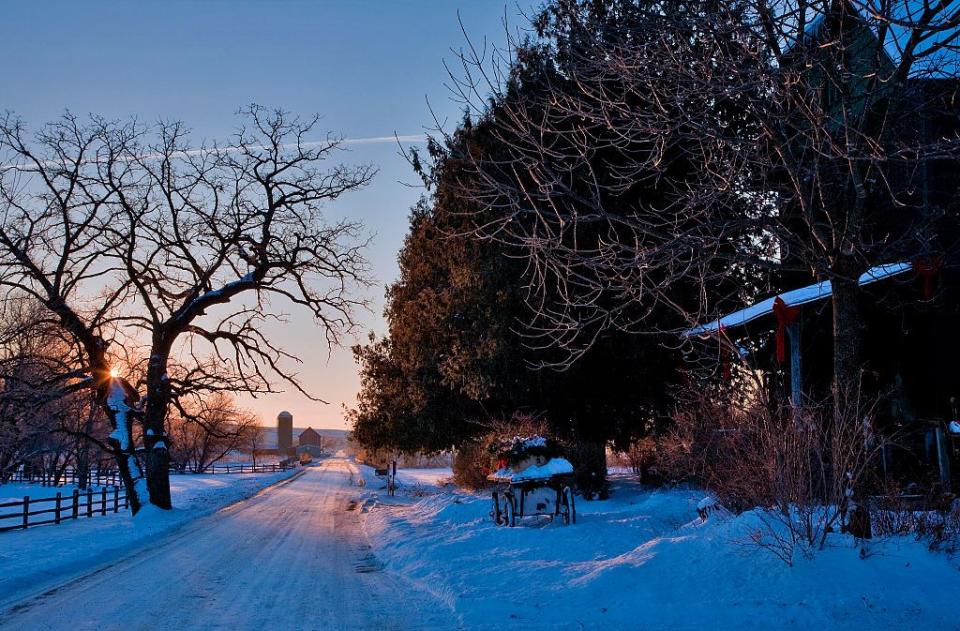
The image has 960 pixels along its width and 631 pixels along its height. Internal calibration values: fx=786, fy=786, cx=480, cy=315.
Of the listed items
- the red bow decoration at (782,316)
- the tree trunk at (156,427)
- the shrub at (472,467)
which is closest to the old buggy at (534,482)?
the red bow decoration at (782,316)

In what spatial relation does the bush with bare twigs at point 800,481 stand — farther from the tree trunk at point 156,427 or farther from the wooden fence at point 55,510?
the tree trunk at point 156,427

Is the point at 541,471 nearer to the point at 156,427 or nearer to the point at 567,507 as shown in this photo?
the point at 567,507

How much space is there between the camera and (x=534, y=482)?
16.4m

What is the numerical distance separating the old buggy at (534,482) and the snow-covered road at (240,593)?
3237 millimetres

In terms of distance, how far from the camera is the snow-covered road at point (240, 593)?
8.43 metres

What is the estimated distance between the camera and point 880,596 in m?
7.05

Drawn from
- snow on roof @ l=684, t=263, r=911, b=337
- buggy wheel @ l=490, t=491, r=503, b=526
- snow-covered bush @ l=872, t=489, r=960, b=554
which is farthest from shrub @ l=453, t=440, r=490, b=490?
snow-covered bush @ l=872, t=489, r=960, b=554

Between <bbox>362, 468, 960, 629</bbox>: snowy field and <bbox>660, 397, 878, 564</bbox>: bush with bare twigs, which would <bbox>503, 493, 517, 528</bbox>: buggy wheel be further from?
<bbox>660, 397, 878, 564</bbox>: bush with bare twigs

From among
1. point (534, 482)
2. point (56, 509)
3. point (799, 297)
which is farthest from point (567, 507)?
point (56, 509)

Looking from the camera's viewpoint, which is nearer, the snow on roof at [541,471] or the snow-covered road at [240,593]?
the snow-covered road at [240,593]

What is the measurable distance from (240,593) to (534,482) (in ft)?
24.8

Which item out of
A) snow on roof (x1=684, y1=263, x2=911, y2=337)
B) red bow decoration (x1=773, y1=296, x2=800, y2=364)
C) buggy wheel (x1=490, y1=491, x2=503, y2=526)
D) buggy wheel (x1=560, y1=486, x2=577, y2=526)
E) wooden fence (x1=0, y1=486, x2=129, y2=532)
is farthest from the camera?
wooden fence (x1=0, y1=486, x2=129, y2=532)

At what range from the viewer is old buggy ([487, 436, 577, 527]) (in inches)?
647

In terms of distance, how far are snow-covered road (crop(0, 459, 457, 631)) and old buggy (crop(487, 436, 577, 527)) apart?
3237 millimetres
